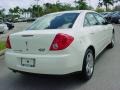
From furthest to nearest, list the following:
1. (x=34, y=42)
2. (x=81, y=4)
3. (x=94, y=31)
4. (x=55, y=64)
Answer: (x=81, y=4) → (x=94, y=31) → (x=34, y=42) → (x=55, y=64)

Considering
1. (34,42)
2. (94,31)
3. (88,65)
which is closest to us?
(34,42)

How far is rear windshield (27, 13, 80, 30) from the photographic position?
486cm

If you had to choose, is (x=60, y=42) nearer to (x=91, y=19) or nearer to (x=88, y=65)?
(x=88, y=65)

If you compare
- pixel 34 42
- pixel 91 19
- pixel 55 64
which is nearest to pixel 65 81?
pixel 55 64

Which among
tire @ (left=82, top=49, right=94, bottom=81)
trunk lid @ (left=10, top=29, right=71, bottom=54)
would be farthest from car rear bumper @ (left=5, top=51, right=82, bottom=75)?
tire @ (left=82, top=49, right=94, bottom=81)

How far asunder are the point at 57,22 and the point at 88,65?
3.89 ft

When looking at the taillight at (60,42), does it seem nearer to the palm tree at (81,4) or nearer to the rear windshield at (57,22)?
the rear windshield at (57,22)

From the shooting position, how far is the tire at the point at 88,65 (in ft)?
15.1

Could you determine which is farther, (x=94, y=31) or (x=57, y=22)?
(x=94, y=31)

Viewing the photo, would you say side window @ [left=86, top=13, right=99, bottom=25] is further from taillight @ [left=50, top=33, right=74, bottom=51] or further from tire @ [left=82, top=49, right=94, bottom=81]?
taillight @ [left=50, top=33, right=74, bottom=51]

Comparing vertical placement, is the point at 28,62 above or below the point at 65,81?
above

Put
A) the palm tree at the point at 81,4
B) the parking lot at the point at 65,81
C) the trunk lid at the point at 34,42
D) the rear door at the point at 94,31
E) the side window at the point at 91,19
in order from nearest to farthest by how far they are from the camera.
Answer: the trunk lid at the point at 34,42
the parking lot at the point at 65,81
the rear door at the point at 94,31
the side window at the point at 91,19
the palm tree at the point at 81,4

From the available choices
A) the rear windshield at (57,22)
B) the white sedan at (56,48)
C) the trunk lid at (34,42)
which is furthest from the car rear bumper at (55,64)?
the rear windshield at (57,22)

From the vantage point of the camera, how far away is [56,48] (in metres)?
4.18
